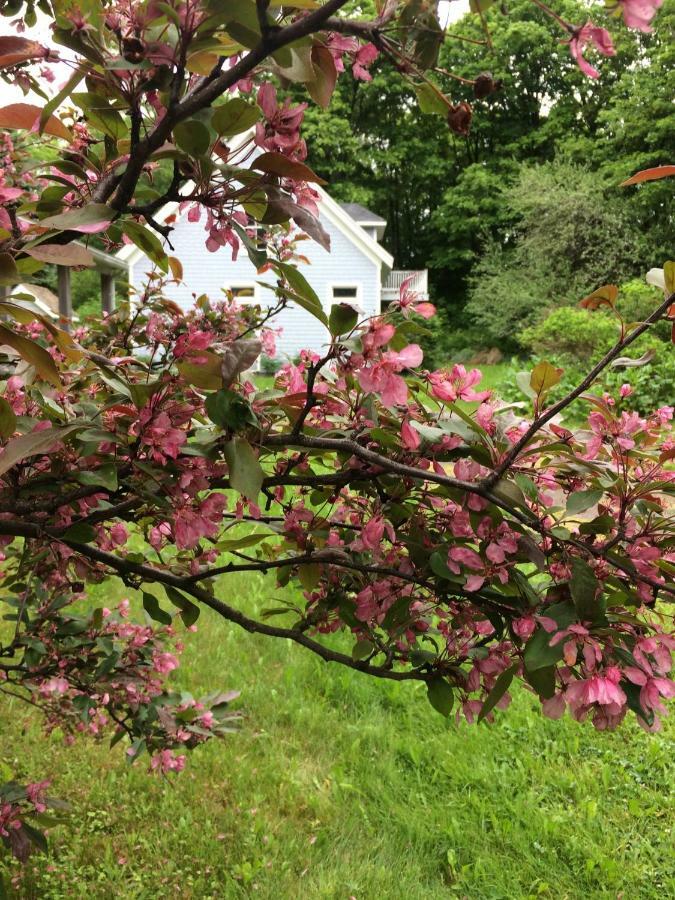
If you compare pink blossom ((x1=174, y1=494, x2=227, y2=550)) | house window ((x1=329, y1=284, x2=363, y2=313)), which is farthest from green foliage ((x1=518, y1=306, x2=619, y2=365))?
pink blossom ((x1=174, y1=494, x2=227, y2=550))

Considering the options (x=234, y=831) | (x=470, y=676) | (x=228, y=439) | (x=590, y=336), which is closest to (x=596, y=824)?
(x=234, y=831)

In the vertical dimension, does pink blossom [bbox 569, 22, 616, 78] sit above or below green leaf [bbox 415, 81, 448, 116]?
above

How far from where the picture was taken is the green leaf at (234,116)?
29.1 inches

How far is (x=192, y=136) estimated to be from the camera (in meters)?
0.72

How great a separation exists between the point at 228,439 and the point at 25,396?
356 millimetres

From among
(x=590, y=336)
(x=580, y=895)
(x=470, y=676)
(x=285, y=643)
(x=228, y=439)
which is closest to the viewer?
(x=228, y=439)

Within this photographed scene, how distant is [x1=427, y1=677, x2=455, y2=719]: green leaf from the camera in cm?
112

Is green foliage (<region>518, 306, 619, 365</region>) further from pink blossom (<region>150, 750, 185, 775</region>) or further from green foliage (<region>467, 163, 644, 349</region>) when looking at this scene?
pink blossom (<region>150, 750, 185, 775</region>)

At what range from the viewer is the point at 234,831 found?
221 cm

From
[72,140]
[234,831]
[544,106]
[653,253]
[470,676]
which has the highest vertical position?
[544,106]

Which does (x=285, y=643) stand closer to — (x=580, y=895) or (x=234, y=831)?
(x=234, y=831)

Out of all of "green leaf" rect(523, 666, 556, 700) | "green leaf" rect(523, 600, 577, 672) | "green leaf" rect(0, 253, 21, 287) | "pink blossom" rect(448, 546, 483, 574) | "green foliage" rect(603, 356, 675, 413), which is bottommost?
"green foliage" rect(603, 356, 675, 413)

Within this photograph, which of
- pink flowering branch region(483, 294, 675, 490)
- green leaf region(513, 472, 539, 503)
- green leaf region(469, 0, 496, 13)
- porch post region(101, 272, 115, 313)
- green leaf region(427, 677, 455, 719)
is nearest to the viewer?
green leaf region(469, 0, 496, 13)

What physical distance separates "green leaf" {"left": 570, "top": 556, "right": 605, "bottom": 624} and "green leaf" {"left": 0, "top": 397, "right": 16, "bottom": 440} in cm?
64
